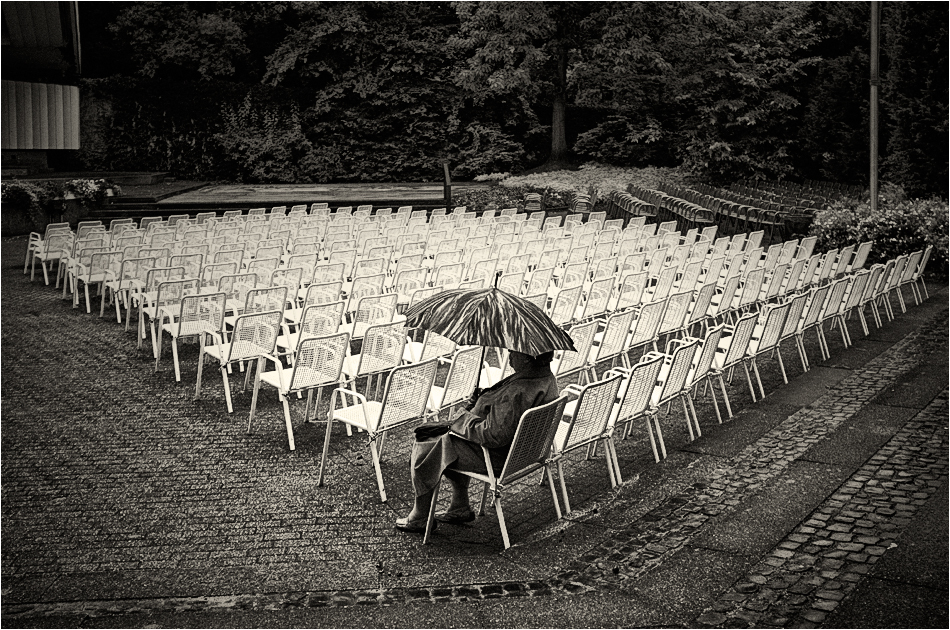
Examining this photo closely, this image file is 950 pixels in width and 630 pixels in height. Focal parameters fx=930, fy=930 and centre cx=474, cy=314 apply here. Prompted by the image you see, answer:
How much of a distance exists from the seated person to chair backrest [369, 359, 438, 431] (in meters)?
0.63

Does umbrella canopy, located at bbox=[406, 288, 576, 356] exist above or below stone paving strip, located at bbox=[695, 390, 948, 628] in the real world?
above

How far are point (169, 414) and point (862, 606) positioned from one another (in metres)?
5.56

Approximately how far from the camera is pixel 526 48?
34594 mm

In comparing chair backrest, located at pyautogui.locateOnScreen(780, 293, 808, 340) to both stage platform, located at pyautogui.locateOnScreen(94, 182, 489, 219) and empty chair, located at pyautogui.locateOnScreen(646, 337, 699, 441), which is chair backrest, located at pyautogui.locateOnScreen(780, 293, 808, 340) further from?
stage platform, located at pyautogui.locateOnScreen(94, 182, 489, 219)

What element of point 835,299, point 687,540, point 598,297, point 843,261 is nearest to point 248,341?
point 598,297

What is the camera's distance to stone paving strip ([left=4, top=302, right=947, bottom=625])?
4.57 m

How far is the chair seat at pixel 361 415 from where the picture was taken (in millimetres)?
6047

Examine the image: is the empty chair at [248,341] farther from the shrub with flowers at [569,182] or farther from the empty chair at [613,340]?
the shrub with flowers at [569,182]

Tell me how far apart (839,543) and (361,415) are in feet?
10.0

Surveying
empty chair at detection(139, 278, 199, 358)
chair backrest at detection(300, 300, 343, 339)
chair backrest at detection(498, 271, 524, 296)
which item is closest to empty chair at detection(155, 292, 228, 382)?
empty chair at detection(139, 278, 199, 358)

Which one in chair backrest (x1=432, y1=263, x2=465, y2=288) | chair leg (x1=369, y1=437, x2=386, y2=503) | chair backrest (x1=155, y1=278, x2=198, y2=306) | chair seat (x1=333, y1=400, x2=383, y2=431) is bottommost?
chair leg (x1=369, y1=437, x2=386, y2=503)

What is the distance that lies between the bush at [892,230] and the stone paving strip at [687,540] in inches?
314

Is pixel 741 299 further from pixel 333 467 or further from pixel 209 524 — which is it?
pixel 209 524

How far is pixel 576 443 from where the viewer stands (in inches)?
229
